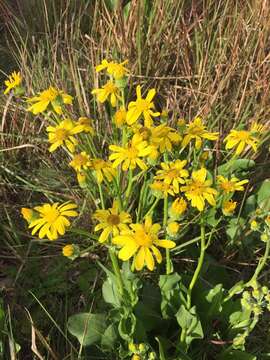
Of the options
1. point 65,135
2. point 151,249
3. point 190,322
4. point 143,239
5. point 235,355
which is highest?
point 65,135

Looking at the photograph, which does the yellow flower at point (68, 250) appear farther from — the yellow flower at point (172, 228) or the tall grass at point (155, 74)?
the tall grass at point (155, 74)

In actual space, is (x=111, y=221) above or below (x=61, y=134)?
below

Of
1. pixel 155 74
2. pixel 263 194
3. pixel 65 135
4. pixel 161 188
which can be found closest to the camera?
pixel 161 188

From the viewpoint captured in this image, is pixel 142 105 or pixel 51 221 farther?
pixel 142 105

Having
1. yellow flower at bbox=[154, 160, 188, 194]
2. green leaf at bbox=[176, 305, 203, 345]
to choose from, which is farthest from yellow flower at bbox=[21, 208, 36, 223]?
green leaf at bbox=[176, 305, 203, 345]

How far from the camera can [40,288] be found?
144cm

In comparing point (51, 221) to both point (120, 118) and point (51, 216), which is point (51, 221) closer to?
point (51, 216)

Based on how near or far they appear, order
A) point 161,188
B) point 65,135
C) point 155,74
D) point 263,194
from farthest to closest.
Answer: point 155,74
point 263,194
point 65,135
point 161,188

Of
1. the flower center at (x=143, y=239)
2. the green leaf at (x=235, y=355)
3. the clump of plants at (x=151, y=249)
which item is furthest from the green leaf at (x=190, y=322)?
the flower center at (x=143, y=239)

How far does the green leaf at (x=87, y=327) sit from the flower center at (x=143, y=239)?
277 mm

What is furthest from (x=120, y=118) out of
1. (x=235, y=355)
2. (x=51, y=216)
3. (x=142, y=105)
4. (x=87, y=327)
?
(x=235, y=355)

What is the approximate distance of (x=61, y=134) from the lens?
1.23 meters

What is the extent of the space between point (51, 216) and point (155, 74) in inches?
45.5

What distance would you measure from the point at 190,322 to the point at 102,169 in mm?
463
